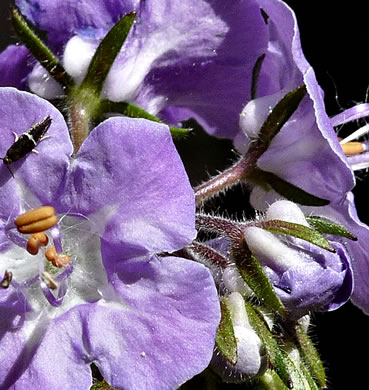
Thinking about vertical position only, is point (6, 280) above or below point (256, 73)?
above

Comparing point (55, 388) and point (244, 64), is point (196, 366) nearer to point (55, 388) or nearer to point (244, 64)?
point (55, 388)

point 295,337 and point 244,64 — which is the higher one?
point 244,64

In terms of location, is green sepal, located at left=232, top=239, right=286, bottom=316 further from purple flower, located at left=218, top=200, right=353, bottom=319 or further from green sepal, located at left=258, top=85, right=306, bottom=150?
green sepal, located at left=258, top=85, right=306, bottom=150

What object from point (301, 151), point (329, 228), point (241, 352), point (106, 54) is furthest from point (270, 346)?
point (106, 54)

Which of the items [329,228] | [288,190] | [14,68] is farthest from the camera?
[14,68]

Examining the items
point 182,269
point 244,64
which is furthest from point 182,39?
point 182,269

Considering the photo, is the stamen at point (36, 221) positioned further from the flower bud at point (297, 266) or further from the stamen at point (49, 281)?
the flower bud at point (297, 266)

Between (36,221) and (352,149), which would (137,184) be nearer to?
(36,221)
